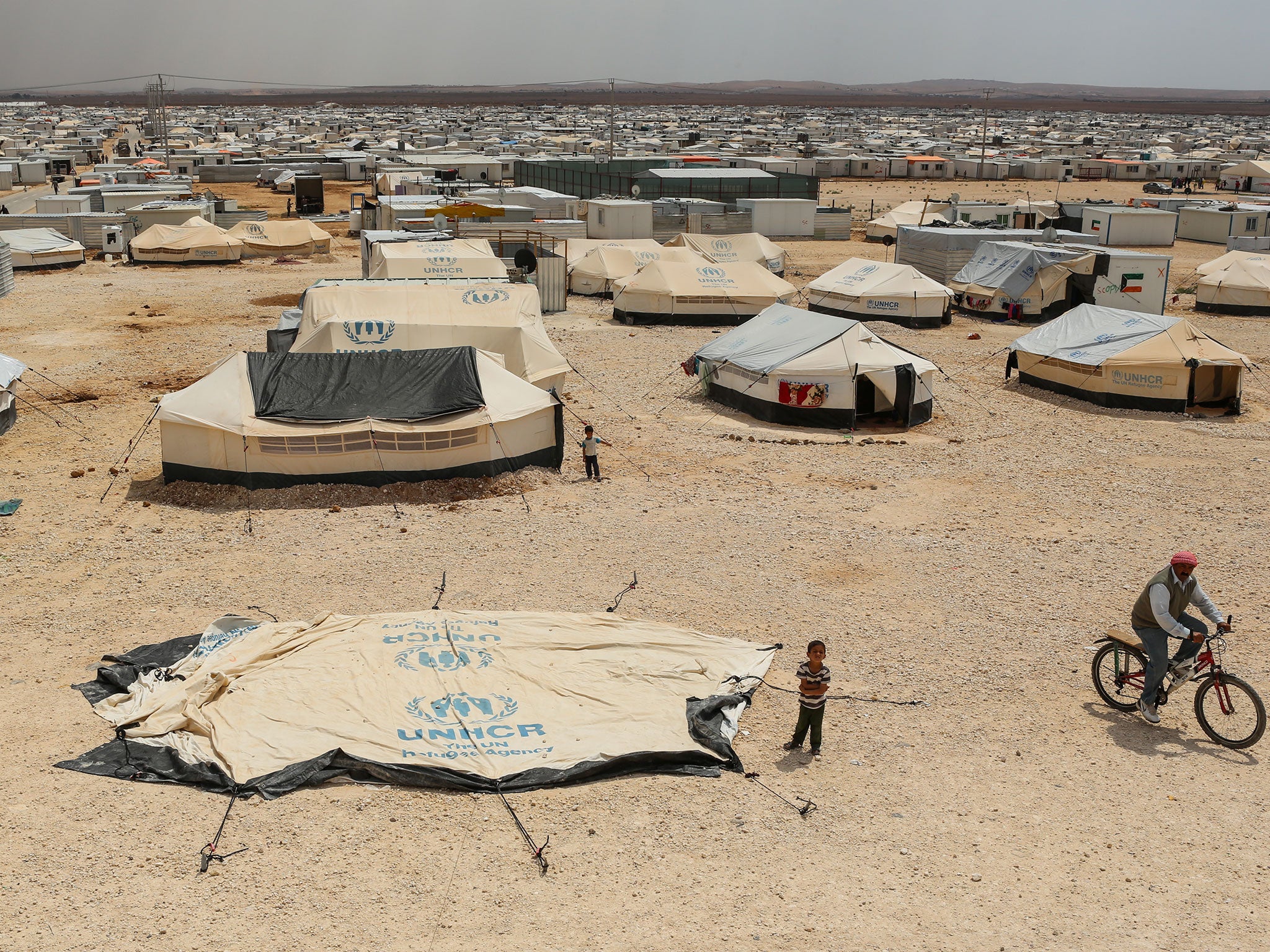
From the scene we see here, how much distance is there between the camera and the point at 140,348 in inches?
1144

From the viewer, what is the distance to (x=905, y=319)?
111 feet

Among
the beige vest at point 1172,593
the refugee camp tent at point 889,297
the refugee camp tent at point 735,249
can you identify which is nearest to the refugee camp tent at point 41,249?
the refugee camp tent at point 735,249

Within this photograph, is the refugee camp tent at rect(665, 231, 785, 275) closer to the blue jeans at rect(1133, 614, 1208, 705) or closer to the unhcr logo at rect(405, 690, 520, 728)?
the blue jeans at rect(1133, 614, 1208, 705)

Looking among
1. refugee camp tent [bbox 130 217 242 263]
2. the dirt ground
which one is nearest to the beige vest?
the dirt ground

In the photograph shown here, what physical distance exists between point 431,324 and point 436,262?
8430 millimetres

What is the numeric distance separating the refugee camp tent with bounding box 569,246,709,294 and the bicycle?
27.0 m

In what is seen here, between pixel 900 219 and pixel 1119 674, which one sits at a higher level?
pixel 900 219

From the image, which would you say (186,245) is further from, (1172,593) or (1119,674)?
(1172,593)

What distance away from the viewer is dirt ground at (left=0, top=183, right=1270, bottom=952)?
8.43m

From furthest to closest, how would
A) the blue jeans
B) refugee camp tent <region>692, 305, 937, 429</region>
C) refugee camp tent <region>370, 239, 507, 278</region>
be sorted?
1. refugee camp tent <region>370, 239, 507, 278</region>
2. refugee camp tent <region>692, 305, 937, 429</region>
3. the blue jeans

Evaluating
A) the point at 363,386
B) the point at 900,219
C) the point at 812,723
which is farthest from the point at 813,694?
the point at 900,219

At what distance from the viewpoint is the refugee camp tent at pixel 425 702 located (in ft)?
33.0

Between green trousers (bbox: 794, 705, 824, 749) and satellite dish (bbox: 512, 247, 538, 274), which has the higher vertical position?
satellite dish (bbox: 512, 247, 538, 274)

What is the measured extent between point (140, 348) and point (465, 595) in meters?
18.7
